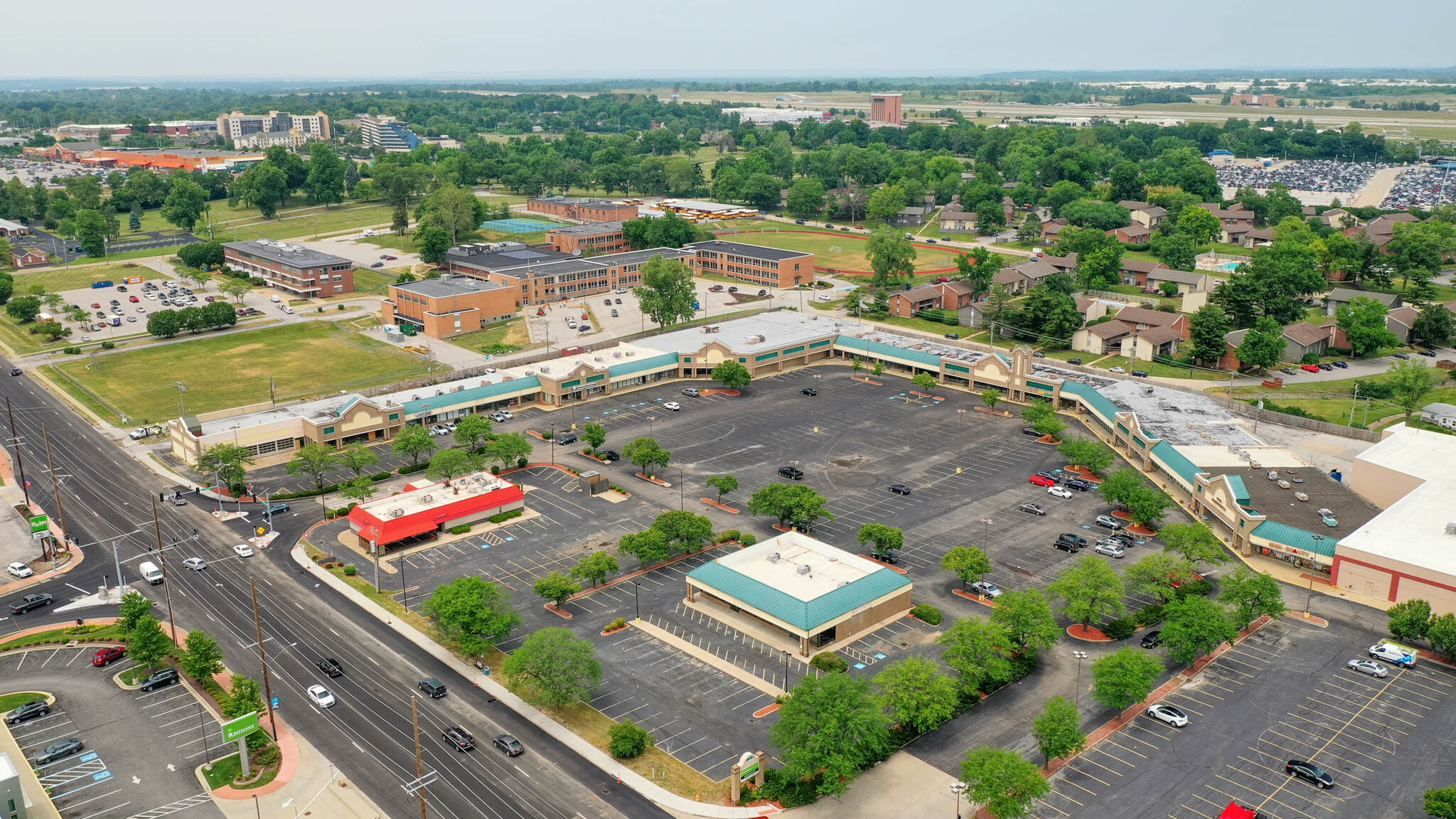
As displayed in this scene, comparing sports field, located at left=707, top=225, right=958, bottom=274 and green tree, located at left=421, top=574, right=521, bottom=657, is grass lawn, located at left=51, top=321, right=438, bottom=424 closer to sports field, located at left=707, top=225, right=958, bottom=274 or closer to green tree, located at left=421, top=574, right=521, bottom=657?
green tree, located at left=421, top=574, right=521, bottom=657

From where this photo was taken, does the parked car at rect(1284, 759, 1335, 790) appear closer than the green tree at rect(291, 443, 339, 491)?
Yes

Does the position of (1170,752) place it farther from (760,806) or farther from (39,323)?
(39,323)

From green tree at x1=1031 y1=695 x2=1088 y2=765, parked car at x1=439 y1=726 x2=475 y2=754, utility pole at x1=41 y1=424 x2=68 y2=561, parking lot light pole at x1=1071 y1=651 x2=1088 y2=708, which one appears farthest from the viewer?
utility pole at x1=41 y1=424 x2=68 y2=561

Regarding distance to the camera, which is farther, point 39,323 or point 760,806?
point 39,323

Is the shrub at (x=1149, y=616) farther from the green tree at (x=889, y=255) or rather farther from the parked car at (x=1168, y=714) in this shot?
the green tree at (x=889, y=255)

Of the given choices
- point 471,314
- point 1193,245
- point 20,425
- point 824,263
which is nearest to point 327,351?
point 471,314

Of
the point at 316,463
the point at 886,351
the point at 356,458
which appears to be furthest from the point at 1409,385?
the point at 316,463

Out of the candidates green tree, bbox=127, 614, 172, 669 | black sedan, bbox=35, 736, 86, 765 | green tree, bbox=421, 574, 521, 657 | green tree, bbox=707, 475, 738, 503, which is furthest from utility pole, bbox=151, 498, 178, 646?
green tree, bbox=707, 475, 738, 503
